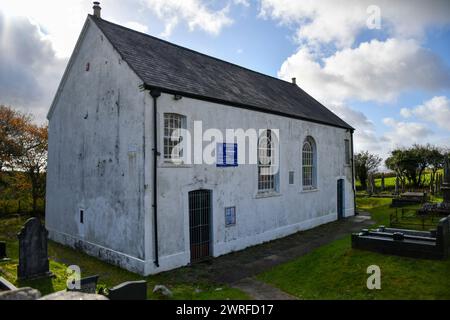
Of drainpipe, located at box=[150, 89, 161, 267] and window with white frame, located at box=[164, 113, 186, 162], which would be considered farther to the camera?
window with white frame, located at box=[164, 113, 186, 162]

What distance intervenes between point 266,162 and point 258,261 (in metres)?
5.42

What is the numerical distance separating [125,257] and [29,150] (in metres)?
17.1

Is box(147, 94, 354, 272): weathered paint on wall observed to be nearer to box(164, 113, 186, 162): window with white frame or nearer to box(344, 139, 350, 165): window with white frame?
box(164, 113, 186, 162): window with white frame

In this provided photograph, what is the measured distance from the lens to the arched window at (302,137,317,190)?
18.8m

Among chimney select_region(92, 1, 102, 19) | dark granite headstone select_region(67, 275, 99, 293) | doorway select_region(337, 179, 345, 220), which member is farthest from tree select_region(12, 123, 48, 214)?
doorway select_region(337, 179, 345, 220)

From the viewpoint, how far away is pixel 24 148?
22.9 meters

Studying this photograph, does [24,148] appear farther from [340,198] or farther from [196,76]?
[340,198]

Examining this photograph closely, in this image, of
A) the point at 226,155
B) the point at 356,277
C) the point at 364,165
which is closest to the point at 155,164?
the point at 226,155

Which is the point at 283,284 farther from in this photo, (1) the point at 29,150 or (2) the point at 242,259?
(1) the point at 29,150

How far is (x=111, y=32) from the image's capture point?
528 inches

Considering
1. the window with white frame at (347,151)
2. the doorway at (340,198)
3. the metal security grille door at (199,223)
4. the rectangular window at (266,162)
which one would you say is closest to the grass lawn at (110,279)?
the metal security grille door at (199,223)

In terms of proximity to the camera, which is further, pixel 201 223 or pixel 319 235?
pixel 319 235

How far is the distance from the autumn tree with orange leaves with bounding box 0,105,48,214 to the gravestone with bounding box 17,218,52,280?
558 inches
